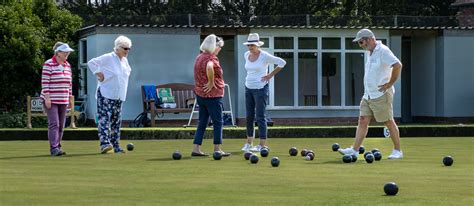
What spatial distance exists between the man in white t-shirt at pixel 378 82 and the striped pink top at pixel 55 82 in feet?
11.2

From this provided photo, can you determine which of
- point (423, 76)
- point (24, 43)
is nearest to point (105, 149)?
point (24, 43)

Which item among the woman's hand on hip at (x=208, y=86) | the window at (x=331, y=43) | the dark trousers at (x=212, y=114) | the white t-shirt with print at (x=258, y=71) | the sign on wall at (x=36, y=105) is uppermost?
the window at (x=331, y=43)

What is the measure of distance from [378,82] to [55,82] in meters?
3.83

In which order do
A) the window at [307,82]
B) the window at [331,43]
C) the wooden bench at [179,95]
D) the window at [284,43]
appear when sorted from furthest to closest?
the window at [307,82]
the window at [331,43]
the window at [284,43]
the wooden bench at [179,95]

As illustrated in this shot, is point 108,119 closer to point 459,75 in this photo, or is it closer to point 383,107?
point 383,107

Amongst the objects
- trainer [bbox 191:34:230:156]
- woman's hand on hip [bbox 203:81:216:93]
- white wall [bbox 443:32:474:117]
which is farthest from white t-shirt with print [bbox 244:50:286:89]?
white wall [bbox 443:32:474:117]

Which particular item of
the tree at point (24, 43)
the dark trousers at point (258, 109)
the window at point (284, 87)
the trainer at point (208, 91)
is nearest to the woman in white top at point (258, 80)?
the dark trousers at point (258, 109)

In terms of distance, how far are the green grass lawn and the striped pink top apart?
2.32 ft

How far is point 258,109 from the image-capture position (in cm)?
1216

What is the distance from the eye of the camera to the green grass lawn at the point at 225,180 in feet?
22.5

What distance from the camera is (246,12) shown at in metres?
42.4

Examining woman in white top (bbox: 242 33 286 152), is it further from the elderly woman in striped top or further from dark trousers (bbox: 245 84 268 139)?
the elderly woman in striped top

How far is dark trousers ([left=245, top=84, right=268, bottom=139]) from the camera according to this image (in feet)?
39.9

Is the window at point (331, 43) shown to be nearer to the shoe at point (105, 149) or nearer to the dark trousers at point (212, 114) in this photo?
the shoe at point (105, 149)
